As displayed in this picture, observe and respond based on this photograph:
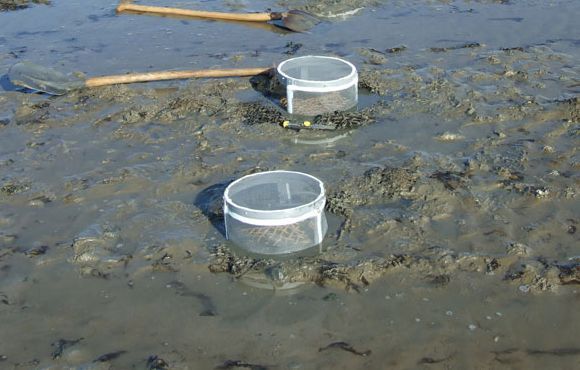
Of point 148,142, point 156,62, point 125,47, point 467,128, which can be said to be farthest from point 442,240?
point 125,47

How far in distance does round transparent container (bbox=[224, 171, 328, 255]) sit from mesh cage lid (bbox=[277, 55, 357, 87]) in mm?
2092

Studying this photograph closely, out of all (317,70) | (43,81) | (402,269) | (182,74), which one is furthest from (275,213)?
(43,81)

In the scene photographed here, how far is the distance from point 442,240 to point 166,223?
2.23m

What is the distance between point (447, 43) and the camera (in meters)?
8.98

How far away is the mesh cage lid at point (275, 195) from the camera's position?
4684mm

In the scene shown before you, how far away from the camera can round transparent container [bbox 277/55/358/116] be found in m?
6.86

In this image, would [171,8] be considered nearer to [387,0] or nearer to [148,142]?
[387,0]

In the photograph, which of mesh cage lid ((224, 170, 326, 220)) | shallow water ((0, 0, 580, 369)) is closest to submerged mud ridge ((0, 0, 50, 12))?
shallow water ((0, 0, 580, 369))

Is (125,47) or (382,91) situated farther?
(125,47)

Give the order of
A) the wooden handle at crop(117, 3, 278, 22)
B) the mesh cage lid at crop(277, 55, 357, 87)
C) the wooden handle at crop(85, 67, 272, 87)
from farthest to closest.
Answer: the wooden handle at crop(117, 3, 278, 22) → the wooden handle at crop(85, 67, 272, 87) → the mesh cage lid at crop(277, 55, 357, 87)

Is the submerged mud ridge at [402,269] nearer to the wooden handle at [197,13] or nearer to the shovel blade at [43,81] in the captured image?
the shovel blade at [43,81]

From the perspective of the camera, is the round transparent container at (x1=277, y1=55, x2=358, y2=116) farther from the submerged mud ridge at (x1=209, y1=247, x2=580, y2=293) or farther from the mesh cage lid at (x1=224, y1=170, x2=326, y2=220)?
the submerged mud ridge at (x1=209, y1=247, x2=580, y2=293)

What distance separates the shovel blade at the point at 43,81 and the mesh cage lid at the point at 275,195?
3.74m

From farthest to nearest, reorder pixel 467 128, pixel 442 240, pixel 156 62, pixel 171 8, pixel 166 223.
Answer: pixel 171 8, pixel 156 62, pixel 467 128, pixel 166 223, pixel 442 240
